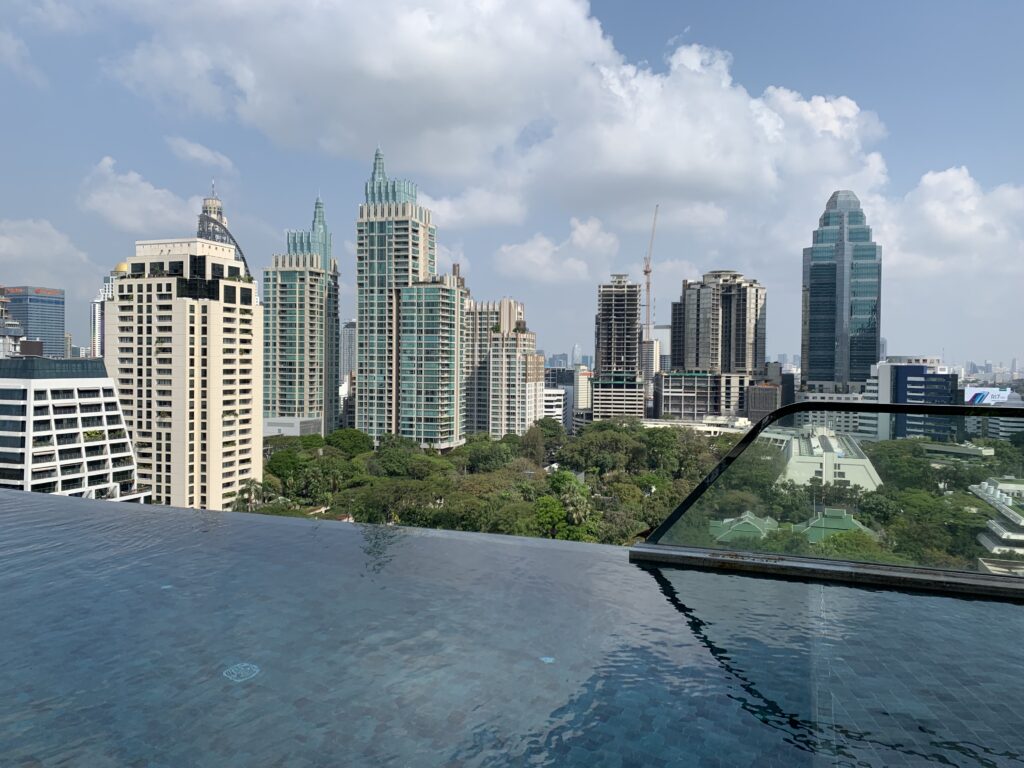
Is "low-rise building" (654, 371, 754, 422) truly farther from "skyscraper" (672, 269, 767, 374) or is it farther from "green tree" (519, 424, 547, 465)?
"green tree" (519, 424, 547, 465)

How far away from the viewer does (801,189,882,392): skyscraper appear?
52.3 meters

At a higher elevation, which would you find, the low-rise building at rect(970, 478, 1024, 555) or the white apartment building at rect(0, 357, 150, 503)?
the low-rise building at rect(970, 478, 1024, 555)

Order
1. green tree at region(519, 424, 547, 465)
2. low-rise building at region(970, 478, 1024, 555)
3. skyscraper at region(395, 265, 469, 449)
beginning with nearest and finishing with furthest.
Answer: low-rise building at region(970, 478, 1024, 555), green tree at region(519, 424, 547, 465), skyscraper at region(395, 265, 469, 449)

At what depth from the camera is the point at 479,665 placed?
1913 millimetres

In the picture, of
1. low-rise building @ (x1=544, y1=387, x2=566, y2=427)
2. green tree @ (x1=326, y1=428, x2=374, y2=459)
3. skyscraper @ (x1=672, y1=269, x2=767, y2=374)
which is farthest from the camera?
skyscraper @ (x1=672, y1=269, x2=767, y2=374)

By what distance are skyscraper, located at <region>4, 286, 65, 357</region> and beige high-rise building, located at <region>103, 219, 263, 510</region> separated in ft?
140

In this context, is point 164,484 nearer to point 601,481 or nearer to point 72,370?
point 72,370

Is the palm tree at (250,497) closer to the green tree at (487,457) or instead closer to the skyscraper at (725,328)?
the green tree at (487,457)

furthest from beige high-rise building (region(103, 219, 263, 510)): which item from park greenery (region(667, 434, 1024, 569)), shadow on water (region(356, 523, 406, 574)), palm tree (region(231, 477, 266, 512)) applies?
park greenery (region(667, 434, 1024, 569))

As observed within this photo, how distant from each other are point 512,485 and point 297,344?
26884mm

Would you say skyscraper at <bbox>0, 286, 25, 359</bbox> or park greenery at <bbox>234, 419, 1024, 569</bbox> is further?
skyscraper at <bbox>0, 286, 25, 359</bbox>

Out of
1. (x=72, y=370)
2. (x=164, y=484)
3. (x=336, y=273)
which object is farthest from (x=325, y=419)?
(x=72, y=370)

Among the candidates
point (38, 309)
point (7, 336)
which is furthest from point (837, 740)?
point (38, 309)

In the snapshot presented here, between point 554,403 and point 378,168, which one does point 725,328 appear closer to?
point 554,403
